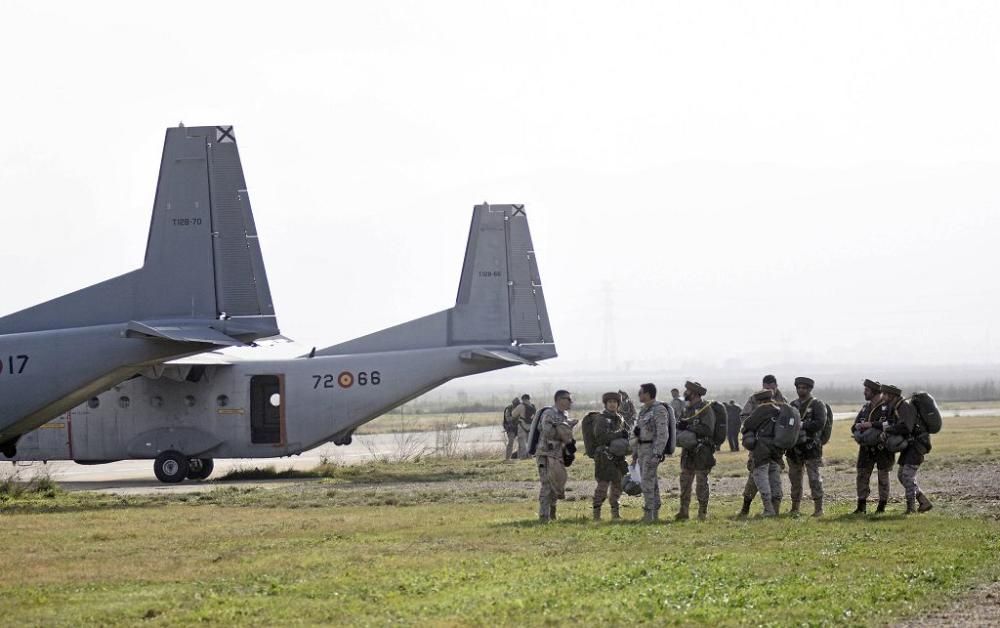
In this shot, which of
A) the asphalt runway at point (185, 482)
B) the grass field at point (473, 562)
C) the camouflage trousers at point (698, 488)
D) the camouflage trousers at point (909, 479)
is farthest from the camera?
the asphalt runway at point (185, 482)

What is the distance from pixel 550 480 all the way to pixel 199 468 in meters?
14.6

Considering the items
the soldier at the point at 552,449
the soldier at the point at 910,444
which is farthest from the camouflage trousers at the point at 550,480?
the soldier at the point at 910,444

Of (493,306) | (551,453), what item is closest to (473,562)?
(551,453)

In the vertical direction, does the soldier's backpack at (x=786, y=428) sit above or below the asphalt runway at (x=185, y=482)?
above

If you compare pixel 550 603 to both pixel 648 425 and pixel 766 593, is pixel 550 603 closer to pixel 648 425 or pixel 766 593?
pixel 766 593

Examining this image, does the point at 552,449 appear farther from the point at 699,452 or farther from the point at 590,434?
the point at 699,452

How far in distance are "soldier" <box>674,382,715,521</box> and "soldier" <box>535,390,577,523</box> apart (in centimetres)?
172

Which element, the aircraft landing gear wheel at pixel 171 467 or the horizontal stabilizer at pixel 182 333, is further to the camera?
the aircraft landing gear wheel at pixel 171 467

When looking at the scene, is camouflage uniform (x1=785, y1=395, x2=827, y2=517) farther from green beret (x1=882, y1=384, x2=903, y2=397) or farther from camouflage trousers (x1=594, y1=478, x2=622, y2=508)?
camouflage trousers (x1=594, y1=478, x2=622, y2=508)

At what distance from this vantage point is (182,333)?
70.0ft

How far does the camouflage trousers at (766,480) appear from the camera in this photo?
18375 millimetres

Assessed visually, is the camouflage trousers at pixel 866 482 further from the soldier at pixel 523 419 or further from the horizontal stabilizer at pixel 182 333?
the soldier at pixel 523 419

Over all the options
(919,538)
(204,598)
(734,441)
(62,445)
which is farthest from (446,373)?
(204,598)

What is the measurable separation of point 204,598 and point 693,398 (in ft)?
29.2
